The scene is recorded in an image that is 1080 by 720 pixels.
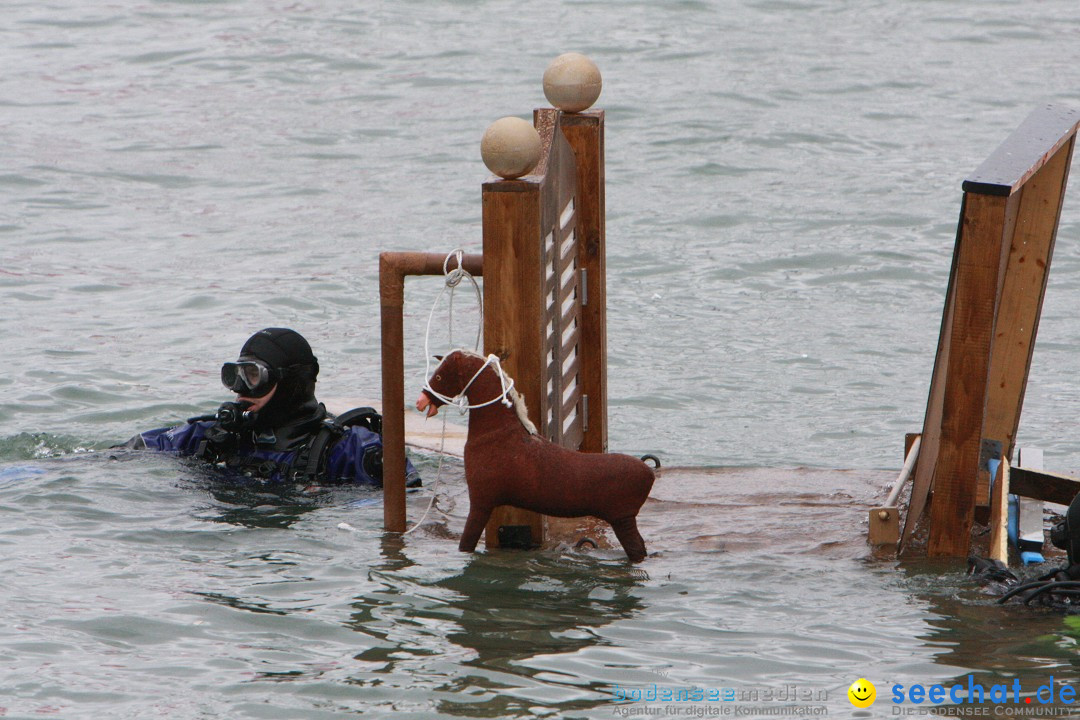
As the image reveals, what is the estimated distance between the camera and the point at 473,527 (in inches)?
199

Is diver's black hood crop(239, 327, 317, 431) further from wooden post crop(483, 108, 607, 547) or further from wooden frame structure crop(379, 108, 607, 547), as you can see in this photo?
wooden post crop(483, 108, 607, 547)

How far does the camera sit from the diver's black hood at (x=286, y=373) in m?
6.10

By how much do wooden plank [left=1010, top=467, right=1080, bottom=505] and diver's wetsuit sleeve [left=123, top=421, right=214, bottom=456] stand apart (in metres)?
3.46

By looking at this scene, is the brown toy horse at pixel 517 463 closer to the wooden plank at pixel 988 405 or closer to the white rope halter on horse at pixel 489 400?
the white rope halter on horse at pixel 489 400

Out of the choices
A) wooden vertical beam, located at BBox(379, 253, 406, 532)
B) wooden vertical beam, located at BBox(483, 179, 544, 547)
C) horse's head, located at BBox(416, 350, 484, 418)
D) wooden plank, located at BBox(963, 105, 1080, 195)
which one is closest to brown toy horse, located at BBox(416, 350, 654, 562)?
horse's head, located at BBox(416, 350, 484, 418)

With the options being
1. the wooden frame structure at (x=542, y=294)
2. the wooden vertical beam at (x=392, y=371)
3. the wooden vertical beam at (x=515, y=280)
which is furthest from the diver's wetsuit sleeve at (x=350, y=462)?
the wooden vertical beam at (x=515, y=280)

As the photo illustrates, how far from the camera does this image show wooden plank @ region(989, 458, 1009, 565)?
16.4ft

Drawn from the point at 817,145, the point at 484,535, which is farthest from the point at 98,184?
the point at 484,535

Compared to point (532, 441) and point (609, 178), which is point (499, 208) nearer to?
point (532, 441)

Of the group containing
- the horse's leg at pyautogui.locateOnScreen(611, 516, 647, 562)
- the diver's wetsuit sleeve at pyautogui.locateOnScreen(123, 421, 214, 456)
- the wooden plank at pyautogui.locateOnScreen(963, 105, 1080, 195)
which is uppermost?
the wooden plank at pyautogui.locateOnScreen(963, 105, 1080, 195)

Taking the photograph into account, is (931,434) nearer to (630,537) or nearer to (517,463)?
(630,537)

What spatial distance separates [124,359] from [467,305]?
2.91 metres

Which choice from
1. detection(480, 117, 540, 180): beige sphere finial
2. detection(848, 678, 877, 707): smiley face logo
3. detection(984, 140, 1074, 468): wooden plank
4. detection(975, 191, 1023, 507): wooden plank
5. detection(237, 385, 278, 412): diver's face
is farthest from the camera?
detection(237, 385, 278, 412): diver's face

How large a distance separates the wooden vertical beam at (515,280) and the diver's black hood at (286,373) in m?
1.33
